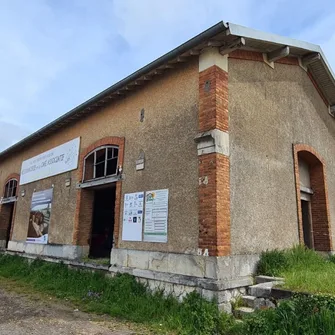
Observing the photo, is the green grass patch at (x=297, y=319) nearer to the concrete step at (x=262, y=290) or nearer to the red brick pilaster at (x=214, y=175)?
the concrete step at (x=262, y=290)

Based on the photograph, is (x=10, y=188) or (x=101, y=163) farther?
(x=10, y=188)

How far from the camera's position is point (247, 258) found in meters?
6.23

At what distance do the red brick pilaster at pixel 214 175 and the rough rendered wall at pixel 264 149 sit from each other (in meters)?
0.28

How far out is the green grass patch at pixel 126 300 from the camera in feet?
16.7

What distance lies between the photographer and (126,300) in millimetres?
6375

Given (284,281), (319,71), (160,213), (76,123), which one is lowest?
(284,281)

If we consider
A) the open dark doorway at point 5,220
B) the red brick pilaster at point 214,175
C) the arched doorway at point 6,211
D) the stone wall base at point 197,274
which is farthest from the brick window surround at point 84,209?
the open dark doorway at point 5,220

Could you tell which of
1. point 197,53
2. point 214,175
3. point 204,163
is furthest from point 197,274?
point 197,53

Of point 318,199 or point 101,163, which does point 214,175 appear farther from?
point 318,199

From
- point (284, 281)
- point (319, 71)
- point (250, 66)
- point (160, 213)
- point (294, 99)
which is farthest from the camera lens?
point (319, 71)

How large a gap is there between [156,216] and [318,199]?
5712 mm

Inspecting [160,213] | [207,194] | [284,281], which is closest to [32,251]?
[160,213]

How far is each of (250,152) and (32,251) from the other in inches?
343

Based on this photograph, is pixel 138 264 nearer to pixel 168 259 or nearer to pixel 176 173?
pixel 168 259
